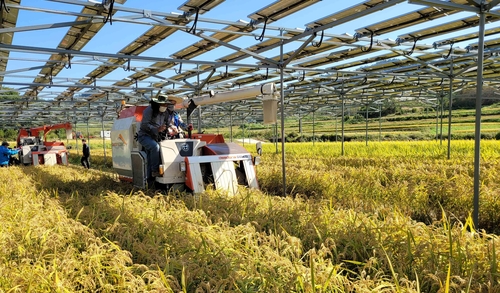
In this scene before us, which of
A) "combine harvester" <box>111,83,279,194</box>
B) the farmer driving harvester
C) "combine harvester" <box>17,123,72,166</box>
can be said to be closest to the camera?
"combine harvester" <box>111,83,279,194</box>

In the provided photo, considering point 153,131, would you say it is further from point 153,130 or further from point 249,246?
point 249,246

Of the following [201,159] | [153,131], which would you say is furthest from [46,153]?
[201,159]

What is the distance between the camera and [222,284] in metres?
3.05

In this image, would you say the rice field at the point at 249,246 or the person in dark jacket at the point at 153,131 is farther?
the person in dark jacket at the point at 153,131

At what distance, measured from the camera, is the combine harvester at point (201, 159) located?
6.88 meters

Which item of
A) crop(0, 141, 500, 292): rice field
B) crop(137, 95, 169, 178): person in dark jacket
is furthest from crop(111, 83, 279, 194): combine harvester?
crop(0, 141, 500, 292): rice field

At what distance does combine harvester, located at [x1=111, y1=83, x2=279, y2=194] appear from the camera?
271 inches

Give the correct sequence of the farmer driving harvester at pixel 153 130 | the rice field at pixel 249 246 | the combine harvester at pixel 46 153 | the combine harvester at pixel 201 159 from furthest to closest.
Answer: the combine harvester at pixel 46 153 → the farmer driving harvester at pixel 153 130 → the combine harvester at pixel 201 159 → the rice field at pixel 249 246

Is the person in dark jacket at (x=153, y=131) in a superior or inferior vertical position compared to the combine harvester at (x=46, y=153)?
superior

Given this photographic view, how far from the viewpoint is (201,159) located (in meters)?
6.93

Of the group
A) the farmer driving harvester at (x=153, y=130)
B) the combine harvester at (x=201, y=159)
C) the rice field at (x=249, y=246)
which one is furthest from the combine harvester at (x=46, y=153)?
the rice field at (x=249, y=246)

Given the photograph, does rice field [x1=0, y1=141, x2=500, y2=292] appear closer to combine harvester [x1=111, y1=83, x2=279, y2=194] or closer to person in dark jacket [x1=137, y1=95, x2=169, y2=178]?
combine harvester [x1=111, y1=83, x2=279, y2=194]

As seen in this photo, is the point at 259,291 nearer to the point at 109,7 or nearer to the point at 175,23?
the point at 109,7

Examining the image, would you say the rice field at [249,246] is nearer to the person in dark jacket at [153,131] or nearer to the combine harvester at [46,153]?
the person in dark jacket at [153,131]
